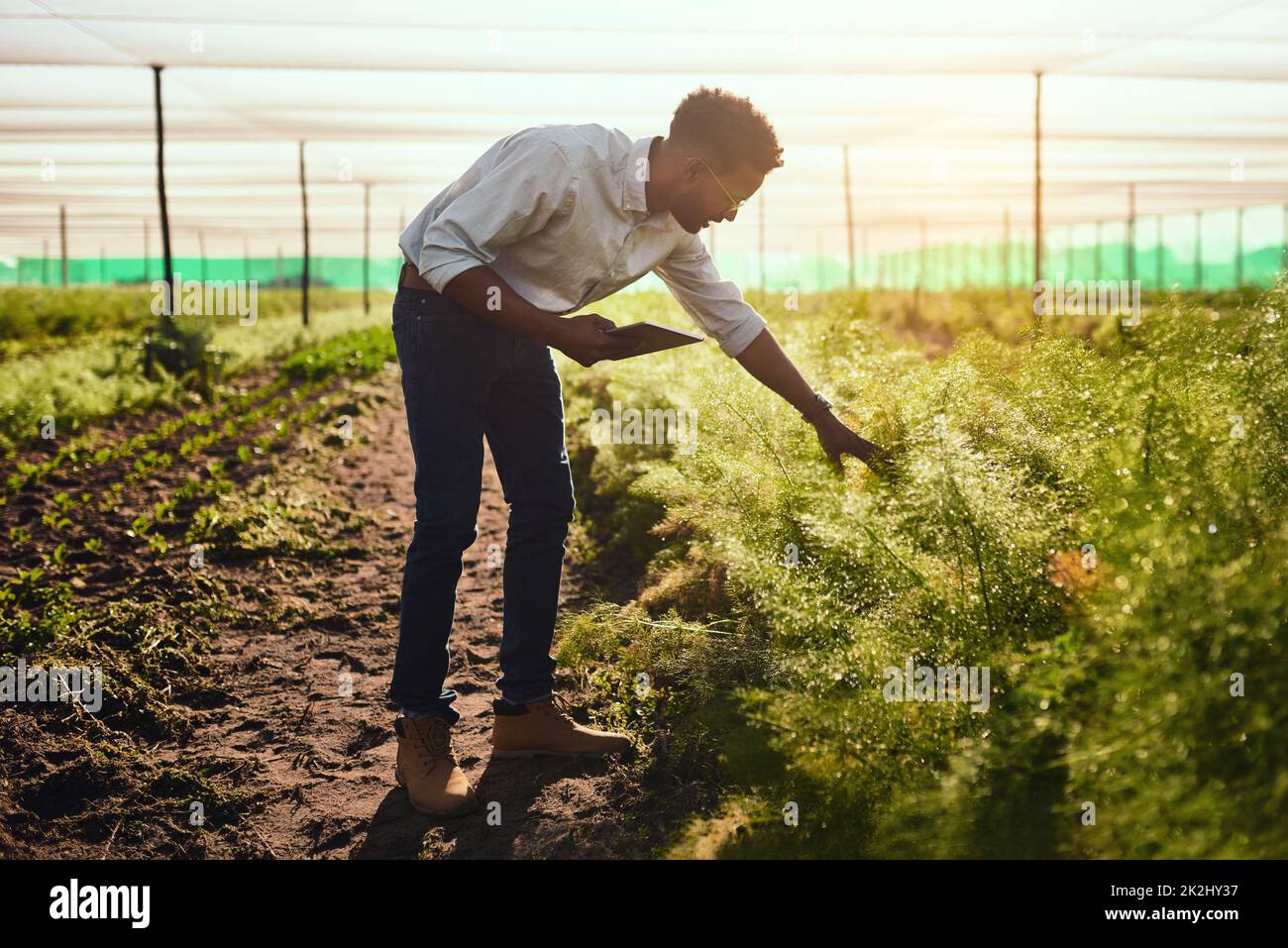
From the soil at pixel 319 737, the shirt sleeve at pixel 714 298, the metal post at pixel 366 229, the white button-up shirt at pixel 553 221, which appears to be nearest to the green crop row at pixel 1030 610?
the shirt sleeve at pixel 714 298

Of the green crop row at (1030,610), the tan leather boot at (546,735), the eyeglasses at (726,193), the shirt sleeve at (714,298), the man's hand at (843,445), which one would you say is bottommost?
the tan leather boot at (546,735)

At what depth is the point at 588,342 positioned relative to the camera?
2244mm

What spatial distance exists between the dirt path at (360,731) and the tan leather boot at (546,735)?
1.6 inches

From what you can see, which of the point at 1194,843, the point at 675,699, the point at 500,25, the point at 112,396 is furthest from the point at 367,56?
the point at 1194,843

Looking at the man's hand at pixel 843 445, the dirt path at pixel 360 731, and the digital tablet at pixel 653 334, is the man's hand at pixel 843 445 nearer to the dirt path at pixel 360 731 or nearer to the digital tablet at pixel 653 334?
the digital tablet at pixel 653 334

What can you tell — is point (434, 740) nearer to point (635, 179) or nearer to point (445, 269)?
point (445, 269)

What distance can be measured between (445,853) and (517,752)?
18.8 inches

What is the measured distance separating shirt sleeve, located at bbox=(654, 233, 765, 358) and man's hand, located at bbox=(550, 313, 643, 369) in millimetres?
470

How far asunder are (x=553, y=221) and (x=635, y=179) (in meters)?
0.22

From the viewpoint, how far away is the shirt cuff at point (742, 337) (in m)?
2.68

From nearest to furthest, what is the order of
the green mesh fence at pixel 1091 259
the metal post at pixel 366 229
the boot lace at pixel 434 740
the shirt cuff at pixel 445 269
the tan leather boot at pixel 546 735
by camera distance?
the shirt cuff at pixel 445 269 → the boot lace at pixel 434 740 → the tan leather boot at pixel 546 735 → the metal post at pixel 366 229 → the green mesh fence at pixel 1091 259

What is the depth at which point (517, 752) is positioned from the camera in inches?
105

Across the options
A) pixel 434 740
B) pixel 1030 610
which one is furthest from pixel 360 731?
pixel 1030 610

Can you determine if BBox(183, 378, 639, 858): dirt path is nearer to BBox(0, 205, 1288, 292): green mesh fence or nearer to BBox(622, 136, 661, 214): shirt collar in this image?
BBox(622, 136, 661, 214): shirt collar
